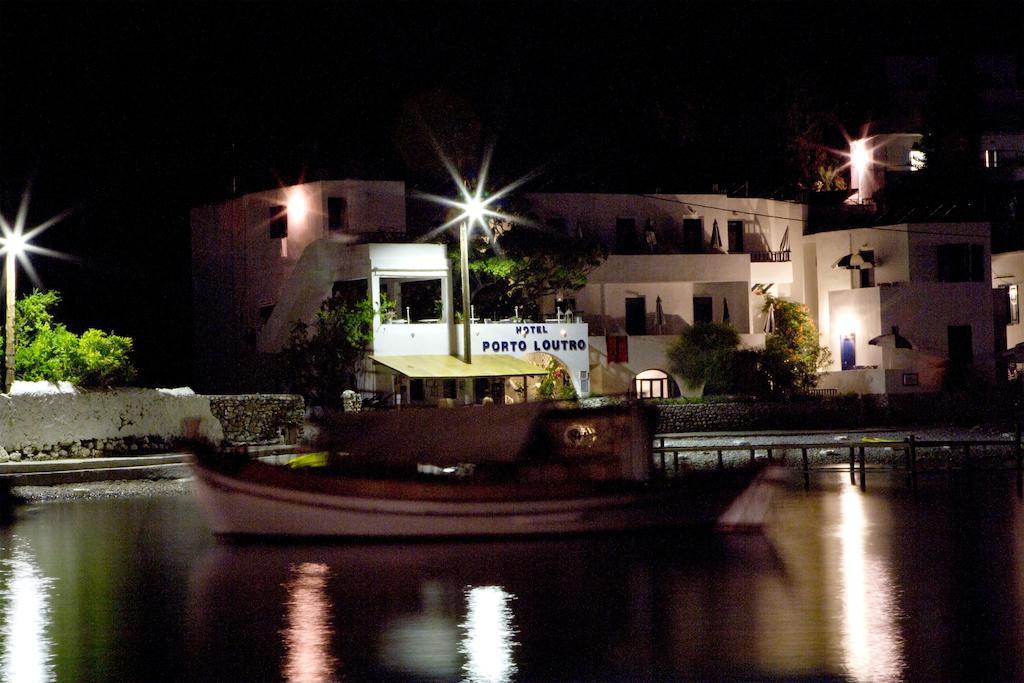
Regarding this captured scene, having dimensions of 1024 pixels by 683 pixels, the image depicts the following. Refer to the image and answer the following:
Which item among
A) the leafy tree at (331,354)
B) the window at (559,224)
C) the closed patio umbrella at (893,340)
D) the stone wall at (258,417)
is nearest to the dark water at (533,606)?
the stone wall at (258,417)

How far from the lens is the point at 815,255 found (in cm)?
6184

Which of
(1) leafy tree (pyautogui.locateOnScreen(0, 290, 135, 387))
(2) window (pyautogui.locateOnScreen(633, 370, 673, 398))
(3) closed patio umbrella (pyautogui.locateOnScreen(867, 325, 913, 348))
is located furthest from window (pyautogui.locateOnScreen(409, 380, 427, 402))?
(3) closed patio umbrella (pyautogui.locateOnScreen(867, 325, 913, 348))

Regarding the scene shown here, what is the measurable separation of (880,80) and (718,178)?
1349 centimetres

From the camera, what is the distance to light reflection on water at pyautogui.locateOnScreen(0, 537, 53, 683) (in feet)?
41.4

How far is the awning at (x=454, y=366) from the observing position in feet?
154

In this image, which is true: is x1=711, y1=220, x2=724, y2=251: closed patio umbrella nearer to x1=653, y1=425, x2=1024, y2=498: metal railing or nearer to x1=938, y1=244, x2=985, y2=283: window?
x1=938, y1=244, x2=985, y2=283: window

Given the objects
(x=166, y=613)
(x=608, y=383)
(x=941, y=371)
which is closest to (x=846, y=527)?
(x=166, y=613)

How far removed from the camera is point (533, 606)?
51.4 ft

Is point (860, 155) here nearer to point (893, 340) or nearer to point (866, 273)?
point (866, 273)

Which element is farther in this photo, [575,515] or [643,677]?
[575,515]

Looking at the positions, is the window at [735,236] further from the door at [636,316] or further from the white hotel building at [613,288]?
the door at [636,316]

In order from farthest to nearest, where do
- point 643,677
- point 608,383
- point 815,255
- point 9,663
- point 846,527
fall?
point 815,255, point 608,383, point 846,527, point 9,663, point 643,677

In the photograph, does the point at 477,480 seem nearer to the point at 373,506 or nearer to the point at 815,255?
the point at 373,506

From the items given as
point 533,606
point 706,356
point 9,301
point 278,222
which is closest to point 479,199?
point 278,222
